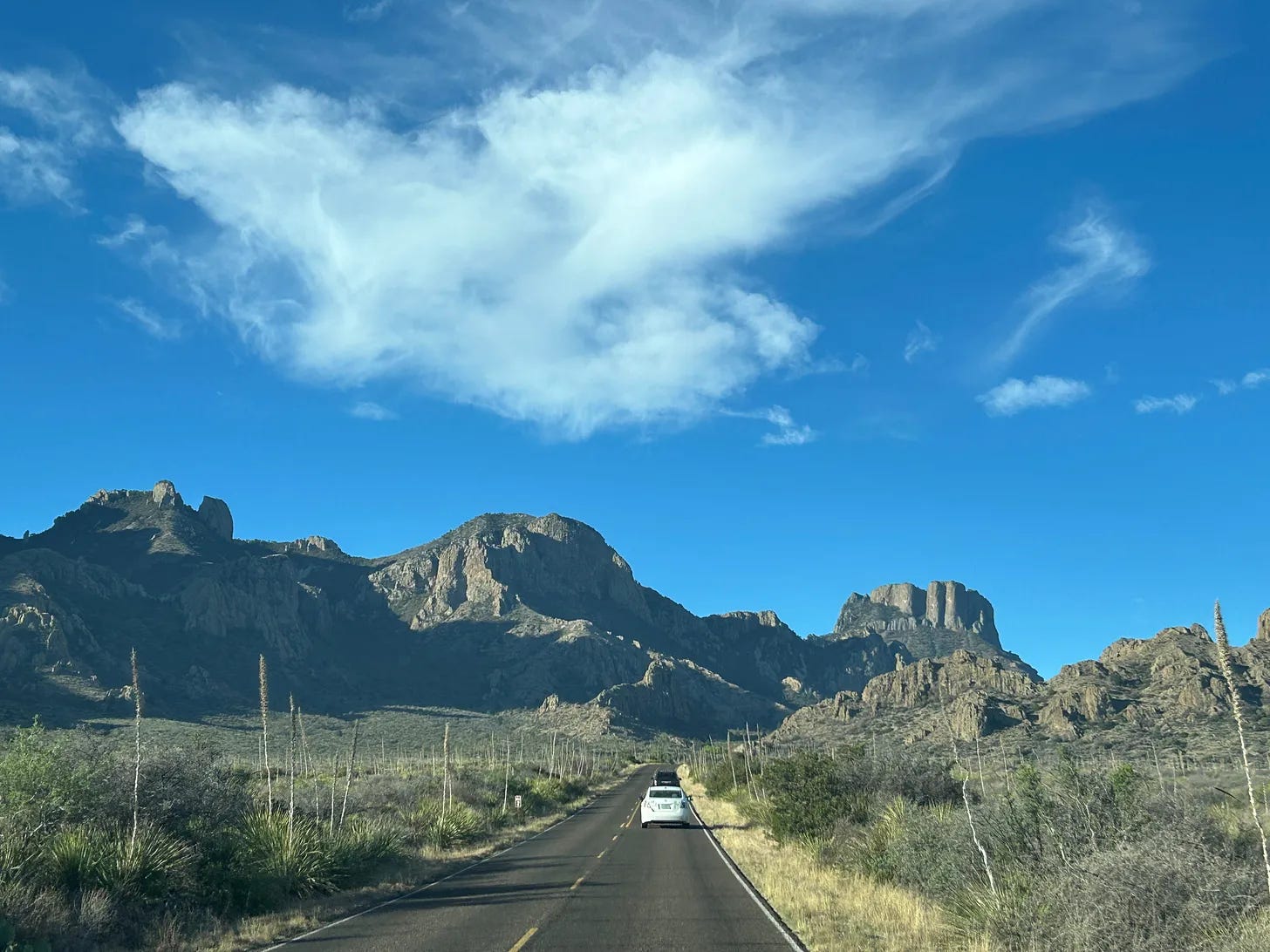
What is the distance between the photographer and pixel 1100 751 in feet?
167

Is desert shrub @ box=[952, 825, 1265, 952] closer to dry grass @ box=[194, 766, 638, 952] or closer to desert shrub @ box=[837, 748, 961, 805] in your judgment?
dry grass @ box=[194, 766, 638, 952]

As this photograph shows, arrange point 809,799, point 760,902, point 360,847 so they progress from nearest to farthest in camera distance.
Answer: point 760,902 → point 360,847 → point 809,799

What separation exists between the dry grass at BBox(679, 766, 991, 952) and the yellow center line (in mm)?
3862

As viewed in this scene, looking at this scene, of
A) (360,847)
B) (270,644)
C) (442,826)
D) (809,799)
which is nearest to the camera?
(360,847)

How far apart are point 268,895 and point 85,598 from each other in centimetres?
14550

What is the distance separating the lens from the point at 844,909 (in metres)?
15.2

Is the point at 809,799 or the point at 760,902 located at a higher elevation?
the point at 809,799

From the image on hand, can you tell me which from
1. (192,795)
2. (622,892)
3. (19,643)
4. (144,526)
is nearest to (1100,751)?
(622,892)

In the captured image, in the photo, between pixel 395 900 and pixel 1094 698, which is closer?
pixel 395 900

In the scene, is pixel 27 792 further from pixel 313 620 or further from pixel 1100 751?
pixel 313 620

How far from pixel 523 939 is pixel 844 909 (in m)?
5.59

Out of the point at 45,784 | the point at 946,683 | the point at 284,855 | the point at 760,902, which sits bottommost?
the point at 760,902

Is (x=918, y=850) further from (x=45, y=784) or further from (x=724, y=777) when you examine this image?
(x=724, y=777)

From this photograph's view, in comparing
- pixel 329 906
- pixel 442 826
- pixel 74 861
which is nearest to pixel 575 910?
pixel 329 906
